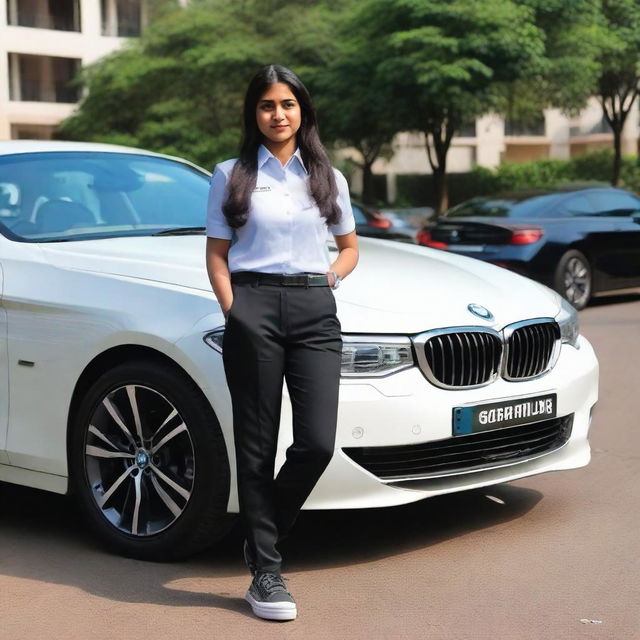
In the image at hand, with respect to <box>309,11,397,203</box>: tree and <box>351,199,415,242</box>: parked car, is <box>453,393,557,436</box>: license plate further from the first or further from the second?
<box>309,11,397,203</box>: tree

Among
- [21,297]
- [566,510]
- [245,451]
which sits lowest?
[566,510]

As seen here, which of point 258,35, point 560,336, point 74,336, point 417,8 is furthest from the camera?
point 258,35

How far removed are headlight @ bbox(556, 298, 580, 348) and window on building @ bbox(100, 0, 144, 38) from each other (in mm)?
53094

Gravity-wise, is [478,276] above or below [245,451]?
above

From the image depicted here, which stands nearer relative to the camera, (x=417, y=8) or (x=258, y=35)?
(x=417, y=8)

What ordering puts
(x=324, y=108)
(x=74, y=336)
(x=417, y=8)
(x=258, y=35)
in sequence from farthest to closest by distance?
(x=258, y=35), (x=324, y=108), (x=417, y=8), (x=74, y=336)

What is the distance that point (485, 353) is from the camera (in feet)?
16.7

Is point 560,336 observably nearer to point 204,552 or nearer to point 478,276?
point 478,276

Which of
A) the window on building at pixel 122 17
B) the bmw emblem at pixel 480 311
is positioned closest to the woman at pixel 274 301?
the bmw emblem at pixel 480 311

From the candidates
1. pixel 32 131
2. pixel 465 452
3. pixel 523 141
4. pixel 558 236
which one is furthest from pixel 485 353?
pixel 523 141

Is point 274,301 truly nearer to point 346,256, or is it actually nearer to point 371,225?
point 346,256

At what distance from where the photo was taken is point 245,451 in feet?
14.4

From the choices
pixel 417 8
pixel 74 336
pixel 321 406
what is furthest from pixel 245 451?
pixel 417 8

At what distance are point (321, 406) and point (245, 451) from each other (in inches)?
11.7
